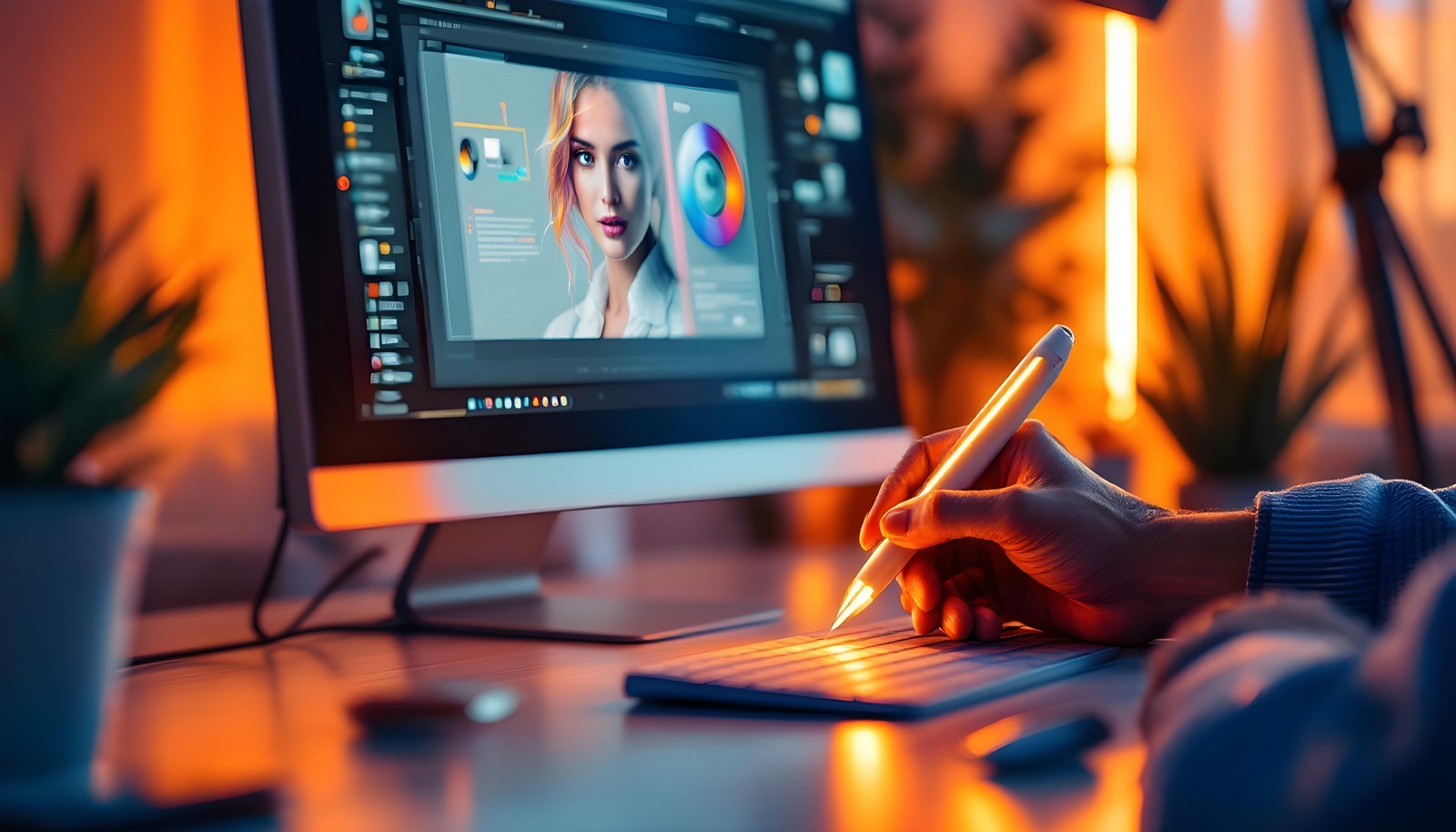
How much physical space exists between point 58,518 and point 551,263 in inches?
19.0

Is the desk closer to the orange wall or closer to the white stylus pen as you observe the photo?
the white stylus pen

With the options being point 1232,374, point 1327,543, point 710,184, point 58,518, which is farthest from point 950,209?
point 58,518

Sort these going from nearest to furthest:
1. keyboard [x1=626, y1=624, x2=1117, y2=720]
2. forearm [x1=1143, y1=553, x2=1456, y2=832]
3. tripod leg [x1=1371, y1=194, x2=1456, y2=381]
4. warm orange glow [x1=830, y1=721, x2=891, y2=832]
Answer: forearm [x1=1143, y1=553, x2=1456, y2=832], warm orange glow [x1=830, y1=721, x2=891, y2=832], keyboard [x1=626, y1=624, x2=1117, y2=720], tripod leg [x1=1371, y1=194, x2=1456, y2=381]

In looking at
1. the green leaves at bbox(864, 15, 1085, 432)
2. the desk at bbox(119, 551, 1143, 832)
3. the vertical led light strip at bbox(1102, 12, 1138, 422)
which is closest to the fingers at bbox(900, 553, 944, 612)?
the desk at bbox(119, 551, 1143, 832)

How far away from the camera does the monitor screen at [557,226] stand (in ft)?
2.48

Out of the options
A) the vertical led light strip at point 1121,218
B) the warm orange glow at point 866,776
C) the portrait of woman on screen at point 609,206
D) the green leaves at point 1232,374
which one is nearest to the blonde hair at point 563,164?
the portrait of woman on screen at point 609,206

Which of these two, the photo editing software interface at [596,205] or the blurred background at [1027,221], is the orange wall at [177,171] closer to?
the blurred background at [1027,221]

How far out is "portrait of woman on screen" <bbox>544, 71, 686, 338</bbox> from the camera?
33.8 inches

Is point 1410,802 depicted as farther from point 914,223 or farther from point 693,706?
point 914,223

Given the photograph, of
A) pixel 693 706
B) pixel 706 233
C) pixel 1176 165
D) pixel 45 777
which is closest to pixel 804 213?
pixel 706 233

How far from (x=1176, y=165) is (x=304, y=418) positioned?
1.77 metres

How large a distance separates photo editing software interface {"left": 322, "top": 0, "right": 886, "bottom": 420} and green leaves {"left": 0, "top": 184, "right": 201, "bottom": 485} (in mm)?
346

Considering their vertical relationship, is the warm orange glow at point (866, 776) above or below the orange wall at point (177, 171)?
below

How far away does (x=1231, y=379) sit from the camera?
1592mm
